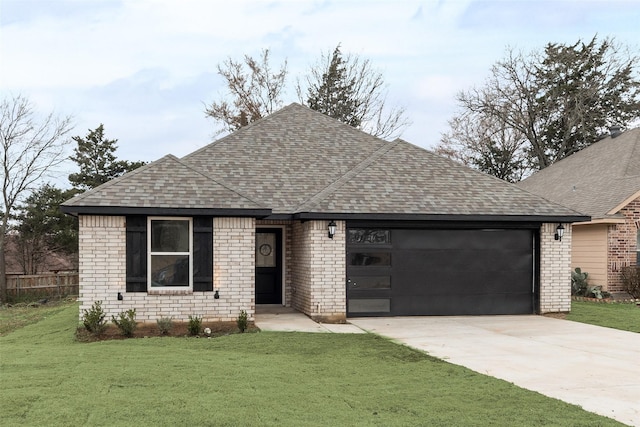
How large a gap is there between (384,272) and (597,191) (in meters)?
11.5

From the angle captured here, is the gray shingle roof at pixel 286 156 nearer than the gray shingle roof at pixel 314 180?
No

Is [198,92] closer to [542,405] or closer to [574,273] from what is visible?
[574,273]

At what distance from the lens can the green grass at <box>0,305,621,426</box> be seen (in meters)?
5.95

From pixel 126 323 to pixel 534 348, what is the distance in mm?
7089

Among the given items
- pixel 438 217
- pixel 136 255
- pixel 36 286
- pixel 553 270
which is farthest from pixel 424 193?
pixel 36 286

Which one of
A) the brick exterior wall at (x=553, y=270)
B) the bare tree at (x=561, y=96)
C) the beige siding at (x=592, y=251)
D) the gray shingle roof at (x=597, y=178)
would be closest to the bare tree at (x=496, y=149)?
the bare tree at (x=561, y=96)

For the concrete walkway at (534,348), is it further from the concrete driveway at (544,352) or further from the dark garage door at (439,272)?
the dark garage door at (439,272)

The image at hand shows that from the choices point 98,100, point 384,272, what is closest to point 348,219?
point 384,272

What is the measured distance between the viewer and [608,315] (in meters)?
15.0

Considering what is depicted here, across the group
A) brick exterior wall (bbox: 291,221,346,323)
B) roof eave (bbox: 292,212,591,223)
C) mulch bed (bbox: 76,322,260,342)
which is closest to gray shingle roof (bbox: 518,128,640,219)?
roof eave (bbox: 292,212,591,223)

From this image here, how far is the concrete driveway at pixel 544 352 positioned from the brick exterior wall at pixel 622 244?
663cm

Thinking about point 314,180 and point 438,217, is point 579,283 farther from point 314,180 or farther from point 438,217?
point 314,180

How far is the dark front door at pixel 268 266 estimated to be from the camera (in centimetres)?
1602

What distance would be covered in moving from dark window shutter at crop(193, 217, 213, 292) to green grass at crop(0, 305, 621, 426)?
88.8 inches
